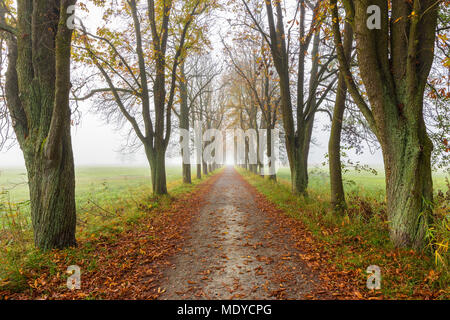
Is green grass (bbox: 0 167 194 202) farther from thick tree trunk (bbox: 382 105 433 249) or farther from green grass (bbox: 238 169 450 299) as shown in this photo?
thick tree trunk (bbox: 382 105 433 249)

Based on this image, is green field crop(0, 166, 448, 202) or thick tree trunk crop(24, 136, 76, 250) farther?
green field crop(0, 166, 448, 202)

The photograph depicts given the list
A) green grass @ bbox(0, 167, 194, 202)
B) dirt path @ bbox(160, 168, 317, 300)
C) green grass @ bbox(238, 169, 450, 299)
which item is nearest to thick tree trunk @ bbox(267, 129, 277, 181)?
green grass @ bbox(238, 169, 450, 299)

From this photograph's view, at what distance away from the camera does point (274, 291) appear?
3.26m

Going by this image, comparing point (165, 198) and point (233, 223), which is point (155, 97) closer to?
point (165, 198)

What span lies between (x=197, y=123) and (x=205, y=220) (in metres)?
16.1

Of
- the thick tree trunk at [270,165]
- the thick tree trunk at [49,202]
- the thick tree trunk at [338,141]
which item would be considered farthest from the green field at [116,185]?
the thick tree trunk at [270,165]

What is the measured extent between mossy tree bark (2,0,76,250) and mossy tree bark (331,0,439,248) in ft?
21.2

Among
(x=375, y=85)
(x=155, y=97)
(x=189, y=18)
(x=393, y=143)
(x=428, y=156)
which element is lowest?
(x=428, y=156)

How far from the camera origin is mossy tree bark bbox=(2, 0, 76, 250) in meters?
4.40

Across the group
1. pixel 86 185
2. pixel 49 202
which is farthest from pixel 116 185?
pixel 49 202

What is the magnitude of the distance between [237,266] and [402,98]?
477 centimetres

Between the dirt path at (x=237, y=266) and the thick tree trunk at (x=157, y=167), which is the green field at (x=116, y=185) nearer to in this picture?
the thick tree trunk at (x=157, y=167)

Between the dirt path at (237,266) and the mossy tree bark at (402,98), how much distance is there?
227 centimetres
